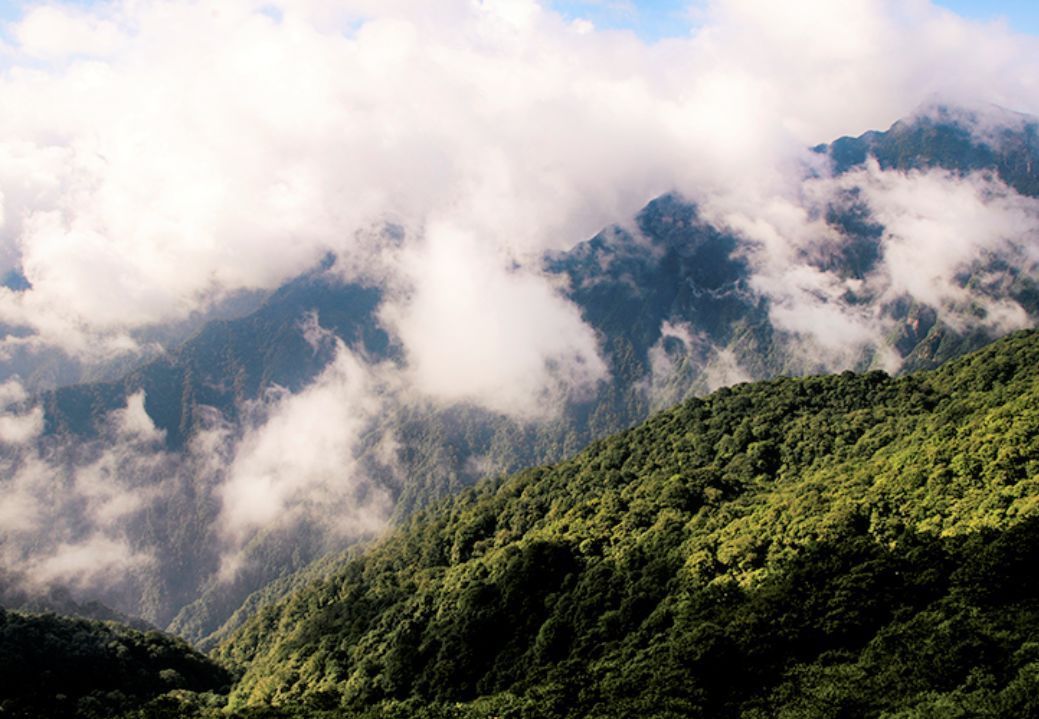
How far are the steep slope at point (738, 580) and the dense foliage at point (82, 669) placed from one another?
495 inches

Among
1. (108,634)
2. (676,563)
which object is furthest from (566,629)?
(108,634)

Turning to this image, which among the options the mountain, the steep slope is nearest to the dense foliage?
the mountain

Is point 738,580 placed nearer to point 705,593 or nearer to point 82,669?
point 705,593

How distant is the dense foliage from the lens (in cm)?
8806

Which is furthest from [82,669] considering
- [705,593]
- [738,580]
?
[738,580]

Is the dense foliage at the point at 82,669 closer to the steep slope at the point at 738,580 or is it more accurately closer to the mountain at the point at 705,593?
the mountain at the point at 705,593

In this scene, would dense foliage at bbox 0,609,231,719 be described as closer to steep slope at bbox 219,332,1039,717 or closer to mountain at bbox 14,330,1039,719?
mountain at bbox 14,330,1039,719

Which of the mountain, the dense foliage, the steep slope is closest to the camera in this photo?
the steep slope

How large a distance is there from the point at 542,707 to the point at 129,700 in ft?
209

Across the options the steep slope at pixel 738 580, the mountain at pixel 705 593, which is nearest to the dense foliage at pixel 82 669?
the mountain at pixel 705 593

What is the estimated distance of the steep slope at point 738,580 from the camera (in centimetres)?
5816

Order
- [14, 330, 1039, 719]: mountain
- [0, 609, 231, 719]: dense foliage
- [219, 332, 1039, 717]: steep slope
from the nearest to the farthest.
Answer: [219, 332, 1039, 717]: steep slope < [14, 330, 1039, 719]: mountain < [0, 609, 231, 719]: dense foliage

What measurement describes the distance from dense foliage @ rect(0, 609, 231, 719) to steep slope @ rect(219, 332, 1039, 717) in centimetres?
1256

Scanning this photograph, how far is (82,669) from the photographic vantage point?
100312 mm
